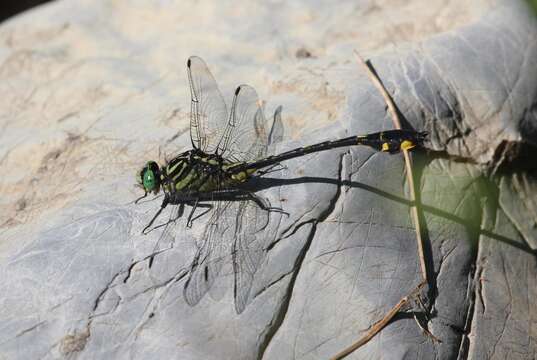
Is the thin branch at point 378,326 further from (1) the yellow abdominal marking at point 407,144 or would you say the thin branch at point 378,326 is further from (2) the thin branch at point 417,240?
(1) the yellow abdominal marking at point 407,144

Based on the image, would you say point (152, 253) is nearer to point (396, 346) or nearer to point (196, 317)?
point (196, 317)

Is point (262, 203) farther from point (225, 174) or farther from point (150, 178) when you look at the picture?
point (150, 178)

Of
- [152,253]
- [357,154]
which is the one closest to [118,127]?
[152,253]

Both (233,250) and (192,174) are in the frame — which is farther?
(192,174)

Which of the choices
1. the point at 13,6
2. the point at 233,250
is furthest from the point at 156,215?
the point at 13,6

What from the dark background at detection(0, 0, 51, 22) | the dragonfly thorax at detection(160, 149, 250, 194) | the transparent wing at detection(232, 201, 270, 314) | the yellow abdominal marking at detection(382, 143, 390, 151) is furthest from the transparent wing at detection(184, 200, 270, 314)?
the dark background at detection(0, 0, 51, 22)

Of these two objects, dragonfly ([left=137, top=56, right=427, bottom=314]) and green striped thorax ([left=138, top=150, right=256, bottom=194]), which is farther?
green striped thorax ([left=138, top=150, right=256, bottom=194])

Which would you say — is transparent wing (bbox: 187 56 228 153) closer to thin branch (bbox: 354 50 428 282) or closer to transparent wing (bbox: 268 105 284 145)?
transparent wing (bbox: 268 105 284 145)
